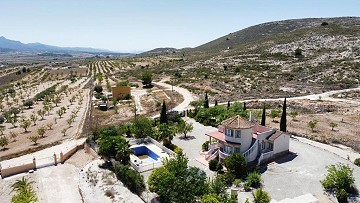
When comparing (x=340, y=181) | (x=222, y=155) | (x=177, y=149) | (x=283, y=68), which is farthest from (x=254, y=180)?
(x=283, y=68)

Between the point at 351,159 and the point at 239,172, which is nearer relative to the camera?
the point at 239,172

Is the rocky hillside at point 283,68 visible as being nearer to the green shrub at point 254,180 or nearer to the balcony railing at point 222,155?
the balcony railing at point 222,155

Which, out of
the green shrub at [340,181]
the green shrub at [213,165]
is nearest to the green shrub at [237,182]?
the green shrub at [213,165]

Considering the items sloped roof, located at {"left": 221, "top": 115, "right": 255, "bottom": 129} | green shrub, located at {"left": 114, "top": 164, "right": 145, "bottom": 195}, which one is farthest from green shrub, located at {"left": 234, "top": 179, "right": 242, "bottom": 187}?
green shrub, located at {"left": 114, "top": 164, "right": 145, "bottom": 195}

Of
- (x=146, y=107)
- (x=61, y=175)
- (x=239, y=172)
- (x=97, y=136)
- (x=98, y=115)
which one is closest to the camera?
(x=239, y=172)

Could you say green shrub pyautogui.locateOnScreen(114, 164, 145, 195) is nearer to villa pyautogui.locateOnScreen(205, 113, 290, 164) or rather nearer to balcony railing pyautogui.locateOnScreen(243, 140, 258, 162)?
villa pyautogui.locateOnScreen(205, 113, 290, 164)

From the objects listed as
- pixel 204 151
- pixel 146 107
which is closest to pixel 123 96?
pixel 146 107

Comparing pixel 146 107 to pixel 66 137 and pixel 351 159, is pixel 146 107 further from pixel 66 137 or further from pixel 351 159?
pixel 351 159

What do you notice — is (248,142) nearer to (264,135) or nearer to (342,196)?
(264,135)

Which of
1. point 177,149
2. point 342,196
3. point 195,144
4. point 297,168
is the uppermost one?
point 177,149
